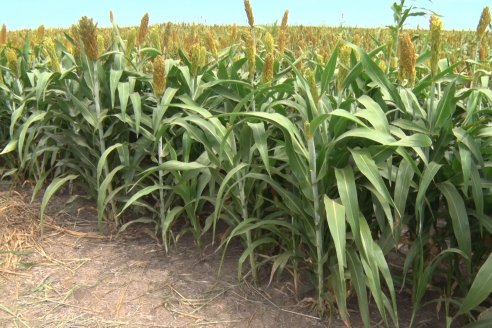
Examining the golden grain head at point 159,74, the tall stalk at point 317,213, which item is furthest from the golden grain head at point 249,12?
the tall stalk at point 317,213

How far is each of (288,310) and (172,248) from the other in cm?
75

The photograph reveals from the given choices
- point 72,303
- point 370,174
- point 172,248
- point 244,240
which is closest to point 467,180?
point 370,174

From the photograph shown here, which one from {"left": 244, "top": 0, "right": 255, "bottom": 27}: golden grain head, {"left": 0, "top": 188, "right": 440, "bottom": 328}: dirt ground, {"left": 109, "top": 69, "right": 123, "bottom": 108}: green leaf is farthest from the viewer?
{"left": 109, "top": 69, "right": 123, "bottom": 108}: green leaf

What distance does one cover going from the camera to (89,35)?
2430 mm

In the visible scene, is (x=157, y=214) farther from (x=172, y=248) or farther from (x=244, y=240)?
(x=244, y=240)

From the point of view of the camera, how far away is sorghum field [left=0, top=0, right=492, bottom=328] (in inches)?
70.4

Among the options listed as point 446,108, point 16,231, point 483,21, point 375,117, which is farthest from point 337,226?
point 16,231

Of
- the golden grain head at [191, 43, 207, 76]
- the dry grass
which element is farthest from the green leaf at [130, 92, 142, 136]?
the dry grass

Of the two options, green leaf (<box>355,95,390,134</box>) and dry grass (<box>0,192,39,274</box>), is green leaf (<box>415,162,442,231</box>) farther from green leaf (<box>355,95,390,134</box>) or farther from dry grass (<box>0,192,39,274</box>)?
dry grass (<box>0,192,39,274</box>)

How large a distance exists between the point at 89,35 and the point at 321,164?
4.25 feet

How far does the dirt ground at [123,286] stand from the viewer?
2146 millimetres

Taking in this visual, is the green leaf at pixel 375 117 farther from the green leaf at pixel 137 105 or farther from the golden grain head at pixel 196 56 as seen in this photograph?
the green leaf at pixel 137 105

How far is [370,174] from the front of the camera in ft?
5.60

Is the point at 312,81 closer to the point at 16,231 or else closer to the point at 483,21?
the point at 483,21
